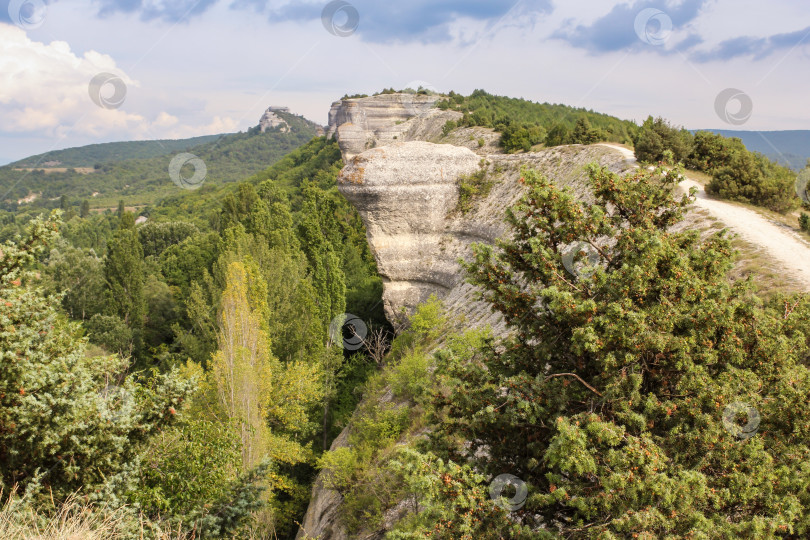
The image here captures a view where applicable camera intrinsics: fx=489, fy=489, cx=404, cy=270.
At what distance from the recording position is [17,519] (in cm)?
625

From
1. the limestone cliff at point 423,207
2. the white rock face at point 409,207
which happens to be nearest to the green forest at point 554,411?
the limestone cliff at point 423,207

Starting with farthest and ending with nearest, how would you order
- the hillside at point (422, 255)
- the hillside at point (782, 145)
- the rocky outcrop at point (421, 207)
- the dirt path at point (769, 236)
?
the rocky outcrop at point (421, 207)
the hillside at point (782, 145)
the hillside at point (422, 255)
the dirt path at point (769, 236)

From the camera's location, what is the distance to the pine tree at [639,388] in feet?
18.3

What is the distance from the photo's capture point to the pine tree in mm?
5574

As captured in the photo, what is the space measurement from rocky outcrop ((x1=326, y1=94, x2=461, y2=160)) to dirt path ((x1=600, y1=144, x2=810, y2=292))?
61.0 m

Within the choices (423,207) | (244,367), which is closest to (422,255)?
(423,207)

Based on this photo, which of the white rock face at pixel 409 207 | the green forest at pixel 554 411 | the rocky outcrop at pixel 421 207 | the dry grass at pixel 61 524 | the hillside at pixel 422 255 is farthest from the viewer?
the white rock face at pixel 409 207

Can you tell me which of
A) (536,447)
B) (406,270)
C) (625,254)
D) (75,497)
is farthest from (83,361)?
(406,270)

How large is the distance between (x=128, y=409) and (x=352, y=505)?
28.8 feet

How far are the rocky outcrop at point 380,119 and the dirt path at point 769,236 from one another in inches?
2401

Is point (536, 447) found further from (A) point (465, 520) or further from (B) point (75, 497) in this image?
(B) point (75, 497)

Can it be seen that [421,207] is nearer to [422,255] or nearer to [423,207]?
[423,207]

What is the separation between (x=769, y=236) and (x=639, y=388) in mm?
10070

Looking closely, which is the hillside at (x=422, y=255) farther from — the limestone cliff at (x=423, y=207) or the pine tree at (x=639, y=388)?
the pine tree at (x=639, y=388)
